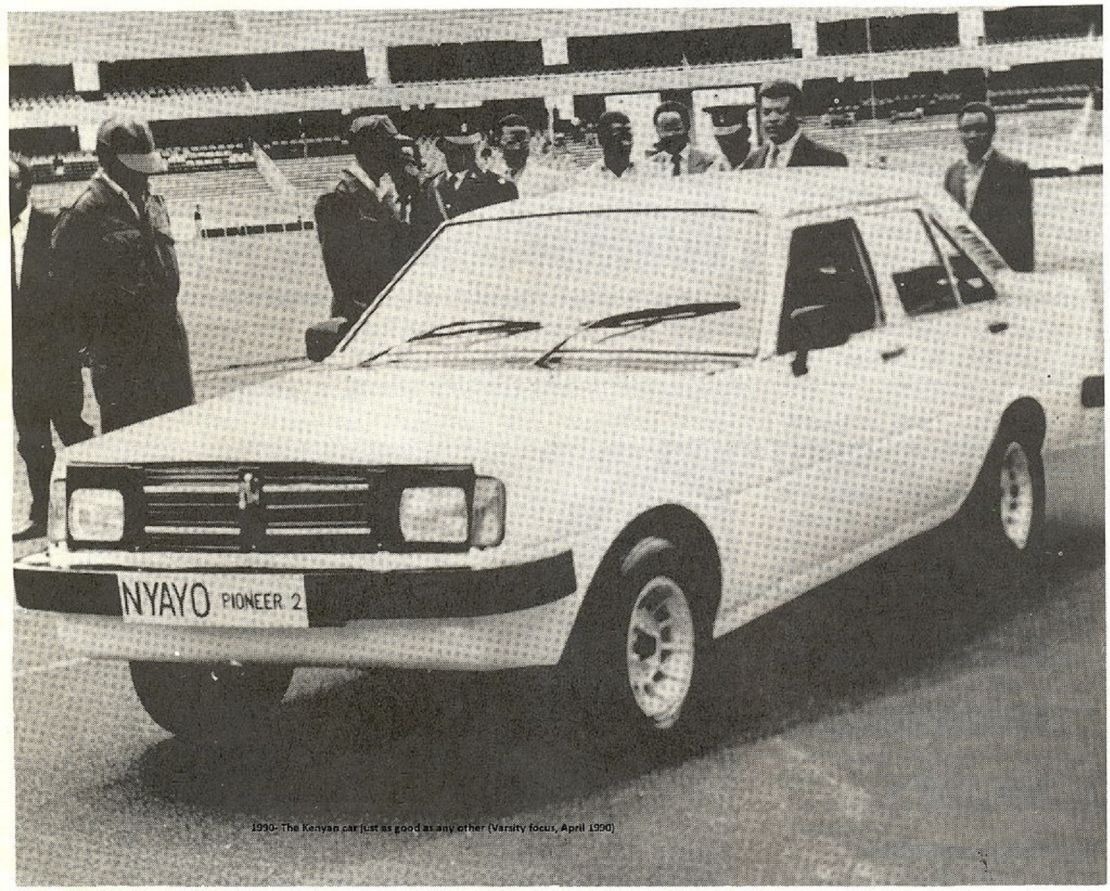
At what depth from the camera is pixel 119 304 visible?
538 cm

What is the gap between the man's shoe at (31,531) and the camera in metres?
4.83

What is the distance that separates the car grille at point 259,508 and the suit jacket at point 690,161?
2643 millimetres

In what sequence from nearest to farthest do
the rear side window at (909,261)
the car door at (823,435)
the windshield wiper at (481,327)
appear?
1. the car door at (823,435)
2. the windshield wiper at (481,327)
3. the rear side window at (909,261)

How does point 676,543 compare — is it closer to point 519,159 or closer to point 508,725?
point 508,725

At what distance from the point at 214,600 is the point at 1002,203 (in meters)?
3.74

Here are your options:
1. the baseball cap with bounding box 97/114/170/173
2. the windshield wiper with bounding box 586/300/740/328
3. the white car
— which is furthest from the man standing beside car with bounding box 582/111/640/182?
the baseball cap with bounding box 97/114/170/173

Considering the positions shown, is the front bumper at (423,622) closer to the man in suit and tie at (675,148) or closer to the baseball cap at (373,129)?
the man in suit and tie at (675,148)

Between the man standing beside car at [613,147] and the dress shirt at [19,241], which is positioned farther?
the man standing beside car at [613,147]

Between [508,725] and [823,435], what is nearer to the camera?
[508,725]

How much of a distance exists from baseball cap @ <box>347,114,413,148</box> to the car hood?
1802mm

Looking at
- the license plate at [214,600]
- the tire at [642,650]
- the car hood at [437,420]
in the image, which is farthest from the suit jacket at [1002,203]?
the license plate at [214,600]

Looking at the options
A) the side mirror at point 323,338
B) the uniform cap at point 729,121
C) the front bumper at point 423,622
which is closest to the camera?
the front bumper at point 423,622

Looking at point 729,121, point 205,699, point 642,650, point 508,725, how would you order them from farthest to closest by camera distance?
point 729,121 → point 205,699 → point 508,725 → point 642,650

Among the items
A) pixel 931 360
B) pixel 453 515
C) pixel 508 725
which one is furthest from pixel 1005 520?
pixel 453 515
